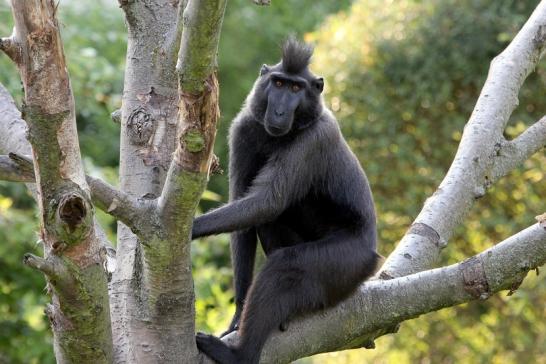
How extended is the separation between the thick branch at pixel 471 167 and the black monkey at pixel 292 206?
0.23 m

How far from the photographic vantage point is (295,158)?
4660 millimetres

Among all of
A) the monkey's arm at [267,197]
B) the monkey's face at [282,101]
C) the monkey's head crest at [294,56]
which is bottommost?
the monkey's arm at [267,197]

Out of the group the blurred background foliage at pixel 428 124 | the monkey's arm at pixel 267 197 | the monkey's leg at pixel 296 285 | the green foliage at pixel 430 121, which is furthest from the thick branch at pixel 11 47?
the green foliage at pixel 430 121

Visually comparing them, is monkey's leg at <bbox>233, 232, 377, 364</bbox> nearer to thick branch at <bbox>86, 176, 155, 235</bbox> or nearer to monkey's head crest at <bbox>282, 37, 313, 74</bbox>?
thick branch at <bbox>86, 176, 155, 235</bbox>

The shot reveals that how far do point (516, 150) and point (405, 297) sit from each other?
4.49 ft

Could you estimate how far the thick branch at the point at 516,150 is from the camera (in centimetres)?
475

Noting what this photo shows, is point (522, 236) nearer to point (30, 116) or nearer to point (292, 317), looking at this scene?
point (292, 317)

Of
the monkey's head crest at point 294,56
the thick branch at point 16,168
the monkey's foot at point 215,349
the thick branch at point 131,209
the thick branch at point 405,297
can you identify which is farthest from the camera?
the monkey's head crest at point 294,56

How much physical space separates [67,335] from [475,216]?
23.1 ft

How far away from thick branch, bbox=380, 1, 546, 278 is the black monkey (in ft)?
0.75

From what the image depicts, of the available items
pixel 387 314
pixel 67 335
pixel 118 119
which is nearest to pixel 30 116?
pixel 67 335

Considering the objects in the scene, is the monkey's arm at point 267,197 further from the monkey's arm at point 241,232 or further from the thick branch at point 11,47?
the thick branch at point 11,47

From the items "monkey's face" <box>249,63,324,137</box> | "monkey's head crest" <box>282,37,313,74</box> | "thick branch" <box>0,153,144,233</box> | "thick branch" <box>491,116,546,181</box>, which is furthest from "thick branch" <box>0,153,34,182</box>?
"thick branch" <box>491,116,546,181</box>

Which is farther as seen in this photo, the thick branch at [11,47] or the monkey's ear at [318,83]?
the monkey's ear at [318,83]
